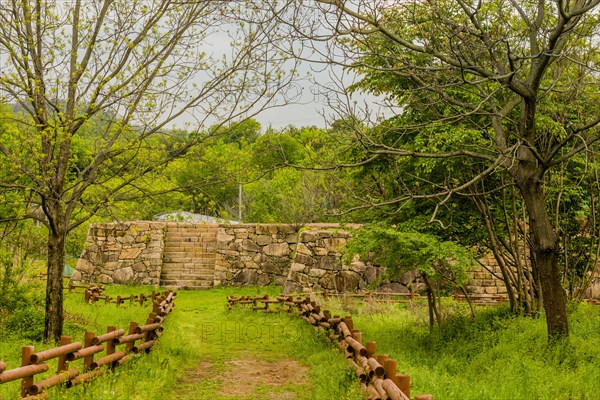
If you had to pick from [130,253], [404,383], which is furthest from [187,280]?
[404,383]

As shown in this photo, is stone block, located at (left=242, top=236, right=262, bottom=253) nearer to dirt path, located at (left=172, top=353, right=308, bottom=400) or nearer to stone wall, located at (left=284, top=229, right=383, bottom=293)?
stone wall, located at (left=284, top=229, right=383, bottom=293)

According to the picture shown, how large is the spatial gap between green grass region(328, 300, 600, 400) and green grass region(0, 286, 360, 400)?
1132 mm

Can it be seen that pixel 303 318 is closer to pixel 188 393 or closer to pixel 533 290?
pixel 533 290

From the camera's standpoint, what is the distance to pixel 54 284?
36.5ft

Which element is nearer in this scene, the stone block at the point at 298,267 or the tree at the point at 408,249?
the tree at the point at 408,249

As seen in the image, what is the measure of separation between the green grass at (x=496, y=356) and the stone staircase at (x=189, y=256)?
11369 mm

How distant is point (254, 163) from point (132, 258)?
14.2m

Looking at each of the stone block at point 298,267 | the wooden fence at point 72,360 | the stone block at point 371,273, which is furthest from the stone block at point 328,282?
the wooden fence at point 72,360

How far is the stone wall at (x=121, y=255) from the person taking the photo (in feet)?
79.0

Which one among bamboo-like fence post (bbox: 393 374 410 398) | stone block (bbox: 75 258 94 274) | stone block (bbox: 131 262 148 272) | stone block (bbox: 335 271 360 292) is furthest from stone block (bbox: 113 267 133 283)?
bamboo-like fence post (bbox: 393 374 410 398)

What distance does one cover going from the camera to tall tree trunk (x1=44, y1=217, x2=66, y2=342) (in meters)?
11.1

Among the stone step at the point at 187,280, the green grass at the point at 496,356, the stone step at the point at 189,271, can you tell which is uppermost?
the stone step at the point at 189,271

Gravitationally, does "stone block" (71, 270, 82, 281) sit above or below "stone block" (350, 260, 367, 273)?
below

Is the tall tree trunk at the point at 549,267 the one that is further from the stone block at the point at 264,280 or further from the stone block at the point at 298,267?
the stone block at the point at 264,280
